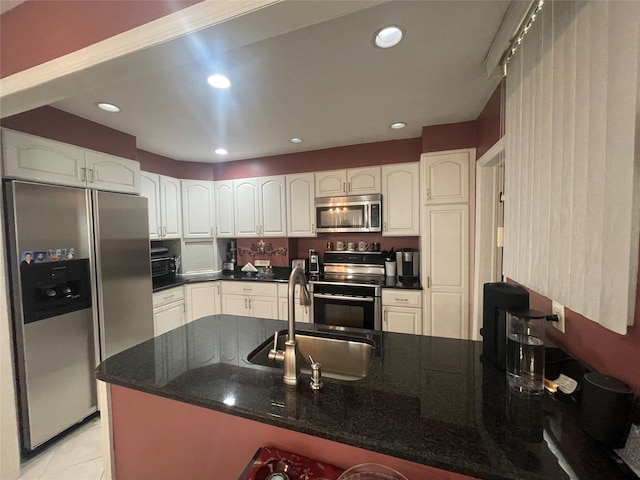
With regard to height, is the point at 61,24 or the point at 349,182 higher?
the point at 61,24

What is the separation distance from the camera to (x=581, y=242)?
2.75 ft

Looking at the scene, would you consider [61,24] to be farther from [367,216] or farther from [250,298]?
[250,298]

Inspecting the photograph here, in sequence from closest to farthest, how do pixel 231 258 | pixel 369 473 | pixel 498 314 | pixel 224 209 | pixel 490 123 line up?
pixel 369 473
pixel 498 314
pixel 490 123
pixel 224 209
pixel 231 258

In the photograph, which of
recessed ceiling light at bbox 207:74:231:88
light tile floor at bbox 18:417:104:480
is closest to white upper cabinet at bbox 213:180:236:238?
recessed ceiling light at bbox 207:74:231:88

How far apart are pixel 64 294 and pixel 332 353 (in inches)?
79.4

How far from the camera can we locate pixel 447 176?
8.31 feet

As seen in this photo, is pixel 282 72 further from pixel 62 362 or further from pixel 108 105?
pixel 62 362

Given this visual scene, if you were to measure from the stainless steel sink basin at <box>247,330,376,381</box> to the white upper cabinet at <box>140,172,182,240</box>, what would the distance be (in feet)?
7.99

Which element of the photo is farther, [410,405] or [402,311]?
[402,311]

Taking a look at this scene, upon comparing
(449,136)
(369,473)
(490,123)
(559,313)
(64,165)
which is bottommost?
(369,473)

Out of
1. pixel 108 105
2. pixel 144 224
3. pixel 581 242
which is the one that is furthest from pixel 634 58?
pixel 144 224

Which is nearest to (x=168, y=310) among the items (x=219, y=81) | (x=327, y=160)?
(x=219, y=81)

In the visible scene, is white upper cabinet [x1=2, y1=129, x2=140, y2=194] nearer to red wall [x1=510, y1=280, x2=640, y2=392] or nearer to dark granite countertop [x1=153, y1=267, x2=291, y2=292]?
dark granite countertop [x1=153, y1=267, x2=291, y2=292]

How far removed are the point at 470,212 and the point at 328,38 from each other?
1.94 metres
